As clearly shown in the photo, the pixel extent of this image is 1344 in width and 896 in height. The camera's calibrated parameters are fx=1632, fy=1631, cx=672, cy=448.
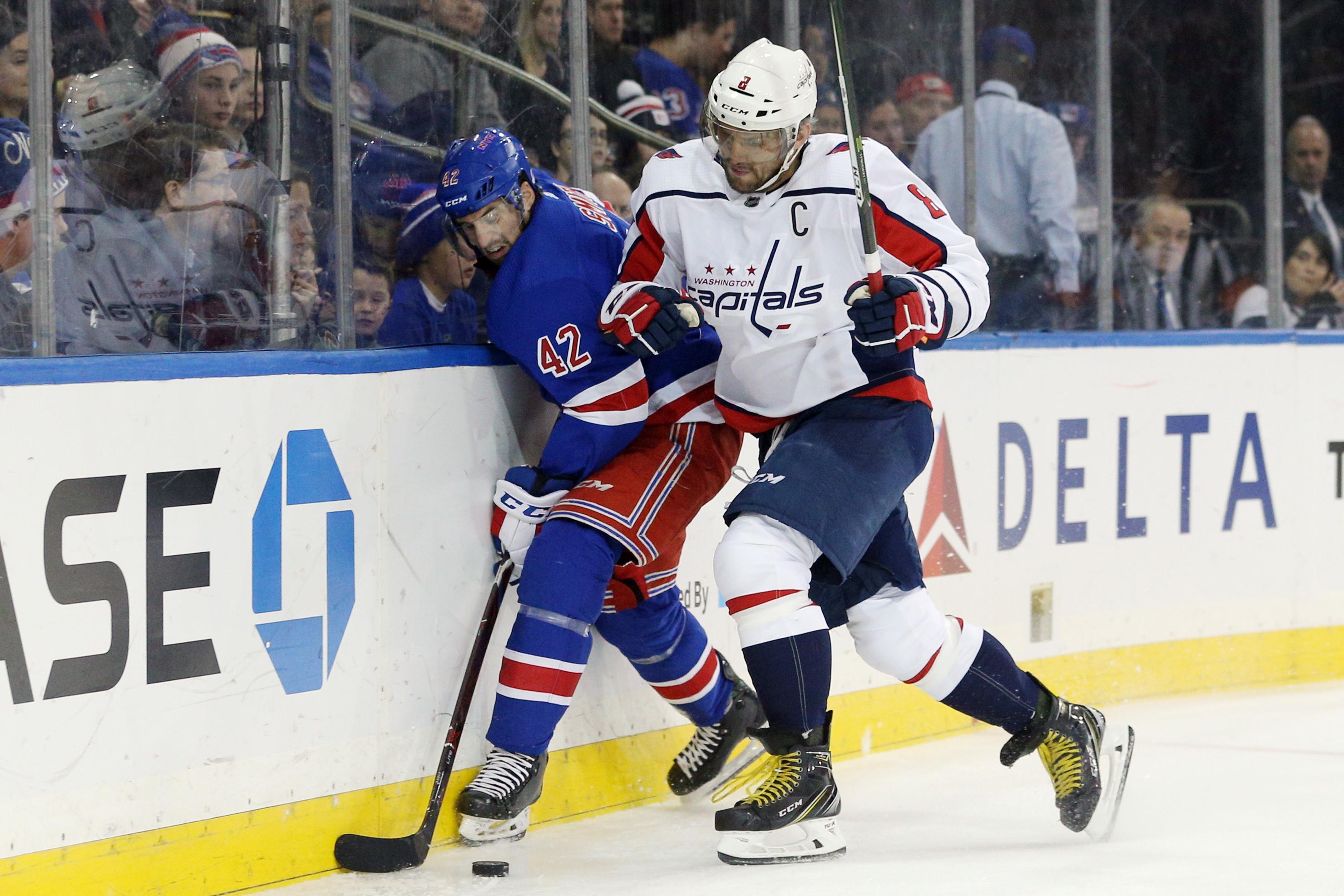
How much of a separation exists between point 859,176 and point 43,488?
126cm

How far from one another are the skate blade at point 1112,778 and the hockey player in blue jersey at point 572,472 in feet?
2.39

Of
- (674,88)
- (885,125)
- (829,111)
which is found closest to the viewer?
(674,88)

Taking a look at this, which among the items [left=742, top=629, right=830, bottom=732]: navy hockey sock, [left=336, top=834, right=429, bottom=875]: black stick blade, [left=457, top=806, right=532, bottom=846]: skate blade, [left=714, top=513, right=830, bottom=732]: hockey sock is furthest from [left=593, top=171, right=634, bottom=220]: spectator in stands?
[left=336, top=834, right=429, bottom=875]: black stick blade

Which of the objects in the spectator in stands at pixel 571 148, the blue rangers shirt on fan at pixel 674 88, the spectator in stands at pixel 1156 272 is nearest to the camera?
the spectator in stands at pixel 571 148

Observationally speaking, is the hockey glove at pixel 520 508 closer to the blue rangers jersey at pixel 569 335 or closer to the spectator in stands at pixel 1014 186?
the blue rangers jersey at pixel 569 335

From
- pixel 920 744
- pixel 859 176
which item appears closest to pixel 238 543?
pixel 859 176

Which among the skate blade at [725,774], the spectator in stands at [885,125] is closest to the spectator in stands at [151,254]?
the skate blade at [725,774]

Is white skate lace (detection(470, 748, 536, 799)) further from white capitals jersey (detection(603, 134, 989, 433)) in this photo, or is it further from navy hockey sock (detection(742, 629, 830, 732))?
white capitals jersey (detection(603, 134, 989, 433))

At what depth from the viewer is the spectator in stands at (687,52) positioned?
353cm

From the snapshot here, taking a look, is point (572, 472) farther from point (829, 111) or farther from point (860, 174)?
point (829, 111)

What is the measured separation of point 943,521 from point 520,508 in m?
1.24

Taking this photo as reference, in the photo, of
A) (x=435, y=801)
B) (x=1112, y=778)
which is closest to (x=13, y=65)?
(x=435, y=801)

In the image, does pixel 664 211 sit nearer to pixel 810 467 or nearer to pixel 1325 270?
pixel 810 467

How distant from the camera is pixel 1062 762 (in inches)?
108
